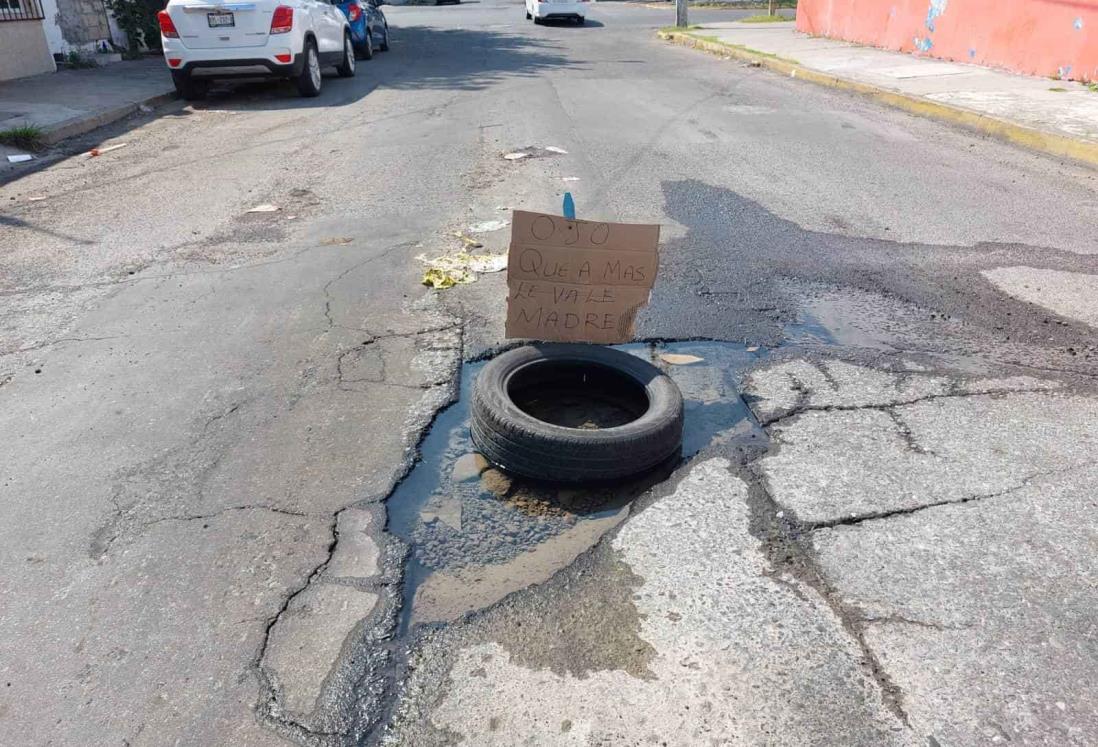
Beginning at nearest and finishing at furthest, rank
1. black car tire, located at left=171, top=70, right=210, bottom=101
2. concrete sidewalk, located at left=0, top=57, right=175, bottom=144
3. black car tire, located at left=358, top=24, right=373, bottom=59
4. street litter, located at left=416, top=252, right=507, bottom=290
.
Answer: street litter, located at left=416, top=252, right=507, bottom=290, concrete sidewalk, located at left=0, top=57, right=175, bottom=144, black car tire, located at left=171, top=70, right=210, bottom=101, black car tire, located at left=358, top=24, right=373, bottom=59

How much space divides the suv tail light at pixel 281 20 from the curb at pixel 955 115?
855 centimetres

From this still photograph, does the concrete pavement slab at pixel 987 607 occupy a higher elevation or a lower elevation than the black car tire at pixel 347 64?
lower

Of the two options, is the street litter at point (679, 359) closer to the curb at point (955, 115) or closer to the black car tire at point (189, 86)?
the curb at point (955, 115)

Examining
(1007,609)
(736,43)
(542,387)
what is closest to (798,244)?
(542,387)

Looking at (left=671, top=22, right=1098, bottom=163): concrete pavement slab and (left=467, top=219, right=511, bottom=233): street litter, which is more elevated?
(left=671, top=22, right=1098, bottom=163): concrete pavement slab

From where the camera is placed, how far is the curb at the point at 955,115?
27.8ft

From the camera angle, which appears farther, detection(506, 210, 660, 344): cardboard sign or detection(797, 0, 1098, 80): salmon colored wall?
detection(797, 0, 1098, 80): salmon colored wall

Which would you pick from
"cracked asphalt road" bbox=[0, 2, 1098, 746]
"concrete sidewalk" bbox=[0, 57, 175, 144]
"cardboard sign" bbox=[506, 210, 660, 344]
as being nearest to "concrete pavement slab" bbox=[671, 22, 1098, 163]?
"cracked asphalt road" bbox=[0, 2, 1098, 746]

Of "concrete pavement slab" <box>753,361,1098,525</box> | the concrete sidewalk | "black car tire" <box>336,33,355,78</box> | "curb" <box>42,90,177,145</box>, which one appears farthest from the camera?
"black car tire" <box>336,33,355,78</box>

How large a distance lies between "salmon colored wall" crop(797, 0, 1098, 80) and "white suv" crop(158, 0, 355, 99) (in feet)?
35.3

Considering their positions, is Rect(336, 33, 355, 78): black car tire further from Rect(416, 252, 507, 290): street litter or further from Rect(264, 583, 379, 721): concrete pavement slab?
Rect(264, 583, 379, 721): concrete pavement slab

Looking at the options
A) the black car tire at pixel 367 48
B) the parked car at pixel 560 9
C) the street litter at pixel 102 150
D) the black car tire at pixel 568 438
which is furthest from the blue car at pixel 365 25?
the black car tire at pixel 568 438

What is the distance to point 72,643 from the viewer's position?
8.02ft

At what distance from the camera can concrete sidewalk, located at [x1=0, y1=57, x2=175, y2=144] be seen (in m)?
10.2
